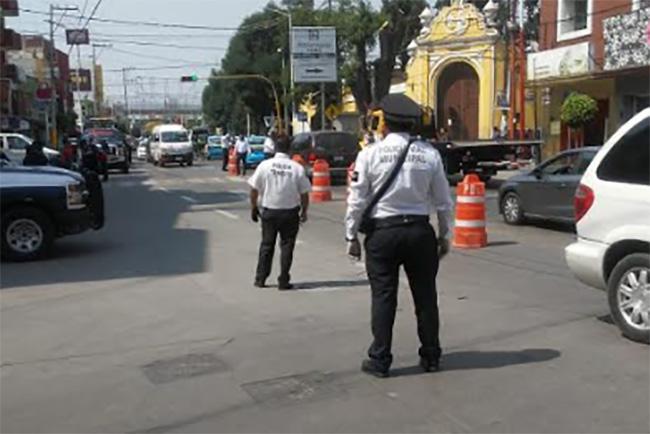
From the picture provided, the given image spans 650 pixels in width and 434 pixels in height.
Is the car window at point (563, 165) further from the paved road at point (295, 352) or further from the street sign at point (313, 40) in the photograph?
the street sign at point (313, 40)

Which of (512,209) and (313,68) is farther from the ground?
(313,68)

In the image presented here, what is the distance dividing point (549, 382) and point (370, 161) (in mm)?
1873

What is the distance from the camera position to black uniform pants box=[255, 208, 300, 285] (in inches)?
367

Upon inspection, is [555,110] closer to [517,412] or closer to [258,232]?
[258,232]

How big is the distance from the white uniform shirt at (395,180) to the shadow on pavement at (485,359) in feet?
3.62

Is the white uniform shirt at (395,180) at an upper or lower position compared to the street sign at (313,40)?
lower

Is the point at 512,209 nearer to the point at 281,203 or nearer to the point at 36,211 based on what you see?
the point at 281,203

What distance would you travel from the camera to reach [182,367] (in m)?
6.31

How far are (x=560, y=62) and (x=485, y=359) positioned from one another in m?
23.7

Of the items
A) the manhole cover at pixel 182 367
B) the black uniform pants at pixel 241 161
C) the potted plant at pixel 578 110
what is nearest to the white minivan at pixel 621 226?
the manhole cover at pixel 182 367

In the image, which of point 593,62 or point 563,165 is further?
point 593,62

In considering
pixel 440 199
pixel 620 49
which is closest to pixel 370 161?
pixel 440 199

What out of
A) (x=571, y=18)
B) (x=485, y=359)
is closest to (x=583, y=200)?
(x=485, y=359)

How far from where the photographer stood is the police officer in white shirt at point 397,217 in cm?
565
